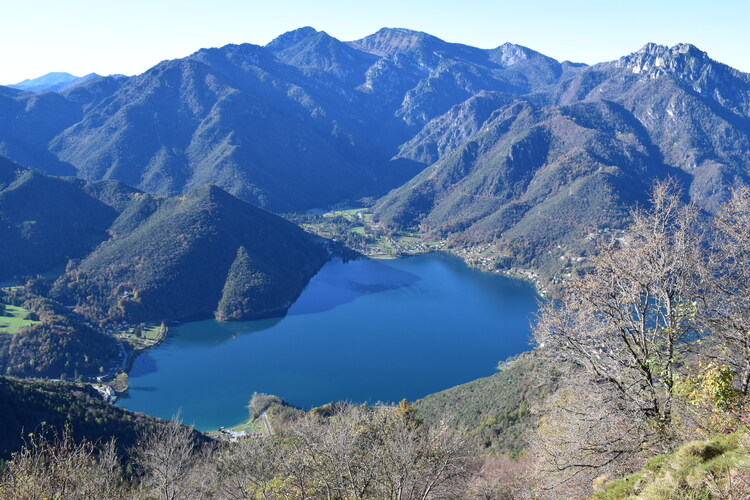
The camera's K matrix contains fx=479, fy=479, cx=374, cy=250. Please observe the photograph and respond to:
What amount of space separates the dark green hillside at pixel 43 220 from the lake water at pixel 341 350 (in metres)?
44.7

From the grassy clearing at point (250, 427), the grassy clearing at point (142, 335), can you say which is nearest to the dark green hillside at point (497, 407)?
the grassy clearing at point (250, 427)

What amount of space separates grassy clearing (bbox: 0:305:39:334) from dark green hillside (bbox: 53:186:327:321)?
12156 millimetres

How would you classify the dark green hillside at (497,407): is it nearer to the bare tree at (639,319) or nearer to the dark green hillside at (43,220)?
the bare tree at (639,319)

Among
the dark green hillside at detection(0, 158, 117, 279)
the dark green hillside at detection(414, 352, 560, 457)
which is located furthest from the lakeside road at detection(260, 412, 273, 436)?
the dark green hillside at detection(0, 158, 117, 279)

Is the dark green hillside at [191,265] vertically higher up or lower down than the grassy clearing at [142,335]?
higher up

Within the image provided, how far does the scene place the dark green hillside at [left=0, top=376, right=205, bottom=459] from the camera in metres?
39.2

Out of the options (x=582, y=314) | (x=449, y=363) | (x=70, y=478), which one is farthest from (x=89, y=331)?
(x=582, y=314)

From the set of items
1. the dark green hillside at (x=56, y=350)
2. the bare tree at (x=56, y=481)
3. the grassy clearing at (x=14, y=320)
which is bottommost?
the bare tree at (x=56, y=481)

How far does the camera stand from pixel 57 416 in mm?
41750

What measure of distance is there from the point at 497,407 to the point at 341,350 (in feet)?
140

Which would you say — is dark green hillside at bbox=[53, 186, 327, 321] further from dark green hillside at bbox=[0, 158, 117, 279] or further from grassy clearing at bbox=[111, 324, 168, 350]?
dark green hillside at bbox=[0, 158, 117, 279]

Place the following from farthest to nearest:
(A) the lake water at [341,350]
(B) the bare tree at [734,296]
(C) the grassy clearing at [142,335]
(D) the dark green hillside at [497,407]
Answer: (C) the grassy clearing at [142,335]
(A) the lake water at [341,350]
(D) the dark green hillside at [497,407]
(B) the bare tree at [734,296]

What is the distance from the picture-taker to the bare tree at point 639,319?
10546mm

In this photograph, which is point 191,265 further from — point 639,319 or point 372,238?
point 639,319
